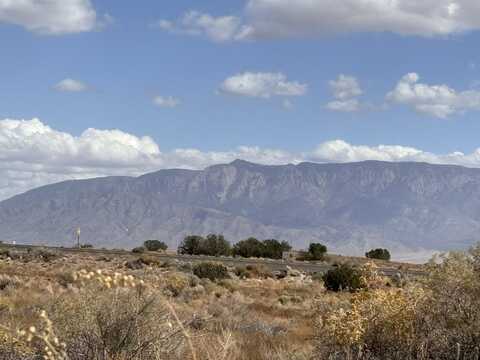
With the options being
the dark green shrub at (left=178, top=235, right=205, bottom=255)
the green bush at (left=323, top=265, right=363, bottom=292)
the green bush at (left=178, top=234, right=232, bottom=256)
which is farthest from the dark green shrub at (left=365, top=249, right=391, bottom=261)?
the green bush at (left=323, top=265, right=363, bottom=292)

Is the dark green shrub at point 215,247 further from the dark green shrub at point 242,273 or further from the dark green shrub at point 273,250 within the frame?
the dark green shrub at point 242,273

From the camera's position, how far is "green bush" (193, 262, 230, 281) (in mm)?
36675

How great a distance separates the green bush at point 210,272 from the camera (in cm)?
3667

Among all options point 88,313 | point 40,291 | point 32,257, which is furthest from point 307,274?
point 88,313

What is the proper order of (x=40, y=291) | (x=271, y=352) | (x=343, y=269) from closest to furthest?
(x=271, y=352), (x=40, y=291), (x=343, y=269)

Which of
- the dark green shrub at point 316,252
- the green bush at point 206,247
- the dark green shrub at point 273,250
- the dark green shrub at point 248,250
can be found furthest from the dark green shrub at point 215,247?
the dark green shrub at point 316,252

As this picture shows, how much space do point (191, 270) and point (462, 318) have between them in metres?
29.4

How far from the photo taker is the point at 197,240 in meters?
74.9

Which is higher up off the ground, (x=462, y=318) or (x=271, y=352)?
(x=462, y=318)

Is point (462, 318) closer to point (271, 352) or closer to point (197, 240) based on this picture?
point (271, 352)

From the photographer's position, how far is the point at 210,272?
121ft

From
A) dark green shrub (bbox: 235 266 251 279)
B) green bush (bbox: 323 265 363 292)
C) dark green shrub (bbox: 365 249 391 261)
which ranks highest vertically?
dark green shrub (bbox: 365 249 391 261)

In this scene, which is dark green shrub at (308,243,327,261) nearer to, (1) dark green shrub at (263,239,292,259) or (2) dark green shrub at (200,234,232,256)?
(1) dark green shrub at (263,239,292,259)

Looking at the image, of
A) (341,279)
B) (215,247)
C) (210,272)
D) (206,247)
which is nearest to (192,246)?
(206,247)
